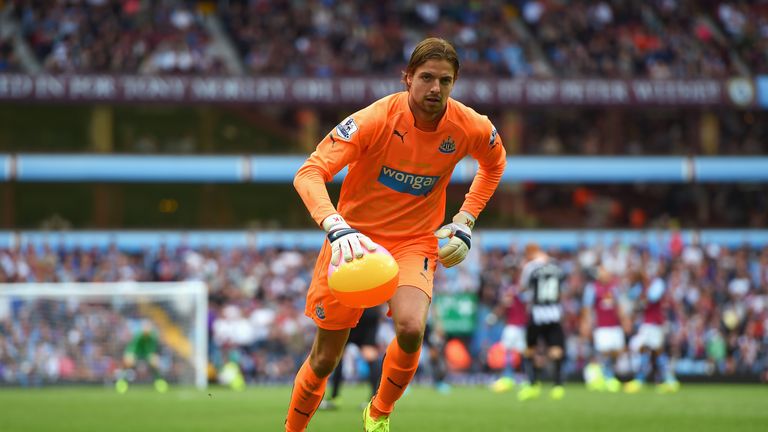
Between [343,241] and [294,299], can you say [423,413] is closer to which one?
[343,241]

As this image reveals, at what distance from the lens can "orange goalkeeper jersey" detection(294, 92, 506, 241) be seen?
6.40 meters

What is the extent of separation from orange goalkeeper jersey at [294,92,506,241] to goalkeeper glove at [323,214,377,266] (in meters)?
0.33

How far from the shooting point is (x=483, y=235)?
2759 centimetres

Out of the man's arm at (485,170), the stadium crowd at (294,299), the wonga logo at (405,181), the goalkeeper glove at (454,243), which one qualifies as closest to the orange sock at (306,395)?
the goalkeeper glove at (454,243)

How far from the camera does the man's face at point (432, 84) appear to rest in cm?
631

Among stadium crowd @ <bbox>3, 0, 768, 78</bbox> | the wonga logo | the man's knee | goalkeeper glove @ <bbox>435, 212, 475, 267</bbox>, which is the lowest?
the man's knee

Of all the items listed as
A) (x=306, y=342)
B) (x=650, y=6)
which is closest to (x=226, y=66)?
(x=306, y=342)

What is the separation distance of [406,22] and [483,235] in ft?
21.2

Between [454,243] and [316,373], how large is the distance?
45.5 inches

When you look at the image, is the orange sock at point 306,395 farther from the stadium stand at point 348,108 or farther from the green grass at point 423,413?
the stadium stand at point 348,108

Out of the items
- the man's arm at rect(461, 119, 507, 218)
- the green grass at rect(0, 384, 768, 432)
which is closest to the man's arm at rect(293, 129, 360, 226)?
the man's arm at rect(461, 119, 507, 218)

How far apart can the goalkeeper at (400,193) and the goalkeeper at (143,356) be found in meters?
13.9

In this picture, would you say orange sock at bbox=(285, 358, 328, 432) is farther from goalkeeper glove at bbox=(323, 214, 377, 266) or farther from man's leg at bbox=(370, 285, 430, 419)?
goalkeeper glove at bbox=(323, 214, 377, 266)

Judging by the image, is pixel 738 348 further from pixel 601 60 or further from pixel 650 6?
pixel 650 6
